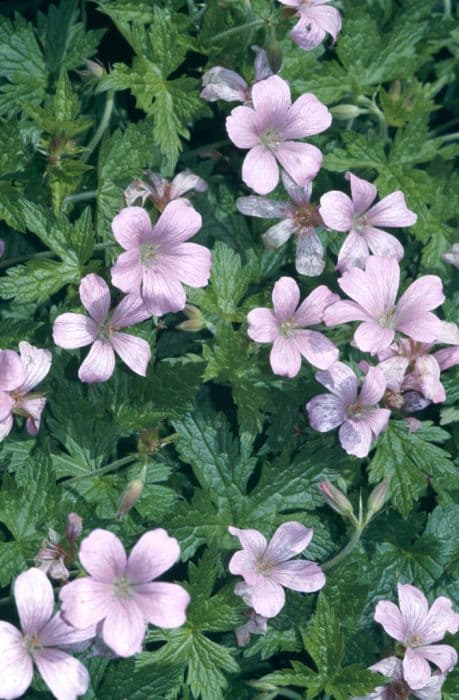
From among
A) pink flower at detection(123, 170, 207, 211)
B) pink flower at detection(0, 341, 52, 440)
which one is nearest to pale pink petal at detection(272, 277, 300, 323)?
pink flower at detection(123, 170, 207, 211)

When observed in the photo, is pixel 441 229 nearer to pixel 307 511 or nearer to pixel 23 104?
pixel 307 511

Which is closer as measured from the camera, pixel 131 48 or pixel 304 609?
pixel 304 609

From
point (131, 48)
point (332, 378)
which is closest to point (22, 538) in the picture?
point (332, 378)

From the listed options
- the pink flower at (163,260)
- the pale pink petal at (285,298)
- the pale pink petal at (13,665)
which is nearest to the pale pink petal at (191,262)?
the pink flower at (163,260)

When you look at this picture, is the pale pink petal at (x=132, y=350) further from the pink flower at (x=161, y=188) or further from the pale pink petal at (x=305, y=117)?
the pale pink petal at (x=305, y=117)

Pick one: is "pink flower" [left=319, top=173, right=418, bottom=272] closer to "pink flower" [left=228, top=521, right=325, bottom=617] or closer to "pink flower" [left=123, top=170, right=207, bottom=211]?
"pink flower" [left=123, top=170, right=207, bottom=211]

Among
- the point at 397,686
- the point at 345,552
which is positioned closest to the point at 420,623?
the point at 397,686
